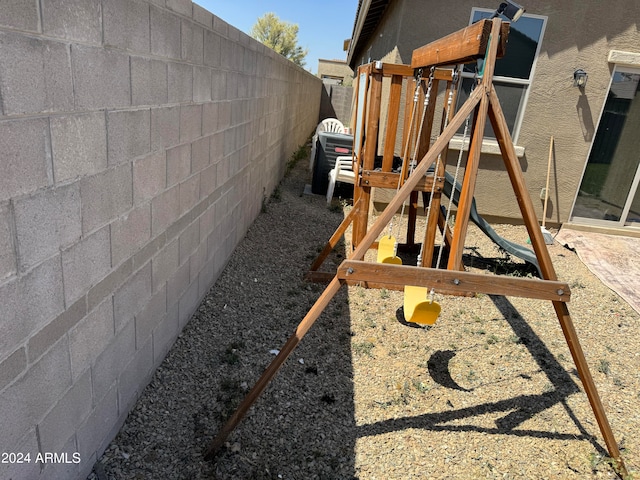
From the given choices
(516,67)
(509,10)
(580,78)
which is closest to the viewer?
(509,10)

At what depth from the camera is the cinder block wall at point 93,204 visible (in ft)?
5.13

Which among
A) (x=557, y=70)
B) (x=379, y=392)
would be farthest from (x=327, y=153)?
(x=379, y=392)

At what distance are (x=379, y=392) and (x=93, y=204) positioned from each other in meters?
2.16

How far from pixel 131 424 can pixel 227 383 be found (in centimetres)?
64

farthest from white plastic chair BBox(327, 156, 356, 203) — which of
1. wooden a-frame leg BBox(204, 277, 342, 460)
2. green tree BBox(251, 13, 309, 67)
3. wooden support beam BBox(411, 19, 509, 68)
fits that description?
green tree BBox(251, 13, 309, 67)

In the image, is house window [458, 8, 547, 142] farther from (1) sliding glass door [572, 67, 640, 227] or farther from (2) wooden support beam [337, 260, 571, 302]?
(2) wooden support beam [337, 260, 571, 302]

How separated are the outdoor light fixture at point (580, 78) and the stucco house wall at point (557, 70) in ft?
0.18

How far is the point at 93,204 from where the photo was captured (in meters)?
2.03

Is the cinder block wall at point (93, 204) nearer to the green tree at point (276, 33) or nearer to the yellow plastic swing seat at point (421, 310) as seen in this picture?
the yellow plastic swing seat at point (421, 310)

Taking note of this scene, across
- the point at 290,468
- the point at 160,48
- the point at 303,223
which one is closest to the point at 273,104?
the point at 303,223

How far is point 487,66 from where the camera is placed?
104 inches

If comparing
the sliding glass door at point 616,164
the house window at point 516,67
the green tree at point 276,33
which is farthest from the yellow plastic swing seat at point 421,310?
the green tree at point 276,33

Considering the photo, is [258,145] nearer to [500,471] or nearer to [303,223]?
[303,223]

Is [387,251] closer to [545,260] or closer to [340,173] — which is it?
[545,260]
